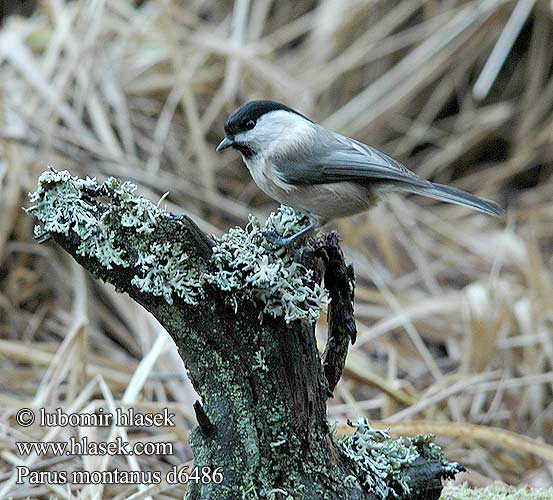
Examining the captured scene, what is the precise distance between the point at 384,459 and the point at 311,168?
596 mm

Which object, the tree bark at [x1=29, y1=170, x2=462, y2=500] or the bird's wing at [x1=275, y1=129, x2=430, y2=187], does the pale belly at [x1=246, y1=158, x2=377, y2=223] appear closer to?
the bird's wing at [x1=275, y1=129, x2=430, y2=187]

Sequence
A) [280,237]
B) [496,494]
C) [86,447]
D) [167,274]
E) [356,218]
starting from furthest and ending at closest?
[356,218], [86,447], [496,494], [280,237], [167,274]

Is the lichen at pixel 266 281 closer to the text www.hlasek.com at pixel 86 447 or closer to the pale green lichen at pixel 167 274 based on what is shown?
the pale green lichen at pixel 167 274

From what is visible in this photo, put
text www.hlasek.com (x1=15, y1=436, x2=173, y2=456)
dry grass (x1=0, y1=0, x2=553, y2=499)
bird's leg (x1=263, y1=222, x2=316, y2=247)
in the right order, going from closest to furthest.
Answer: bird's leg (x1=263, y1=222, x2=316, y2=247)
text www.hlasek.com (x1=15, y1=436, x2=173, y2=456)
dry grass (x1=0, y1=0, x2=553, y2=499)

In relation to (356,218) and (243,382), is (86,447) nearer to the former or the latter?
(243,382)

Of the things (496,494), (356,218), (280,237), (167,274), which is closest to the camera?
(167,274)

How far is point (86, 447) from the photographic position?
73.2 inches

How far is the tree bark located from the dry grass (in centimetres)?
39

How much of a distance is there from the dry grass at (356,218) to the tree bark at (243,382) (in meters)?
0.39

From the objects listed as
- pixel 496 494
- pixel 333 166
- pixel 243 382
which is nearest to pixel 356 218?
pixel 333 166

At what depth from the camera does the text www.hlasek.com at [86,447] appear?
1.85m

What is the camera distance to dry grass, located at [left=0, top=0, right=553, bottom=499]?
2357 millimetres

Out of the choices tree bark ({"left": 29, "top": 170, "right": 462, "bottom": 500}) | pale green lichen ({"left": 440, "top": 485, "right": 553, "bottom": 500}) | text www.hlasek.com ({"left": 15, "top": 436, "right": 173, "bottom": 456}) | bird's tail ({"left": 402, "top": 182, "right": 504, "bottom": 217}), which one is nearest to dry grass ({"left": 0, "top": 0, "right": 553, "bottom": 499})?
text www.hlasek.com ({"left": 15, "top": 436, "right": 173, "bottom": 456})

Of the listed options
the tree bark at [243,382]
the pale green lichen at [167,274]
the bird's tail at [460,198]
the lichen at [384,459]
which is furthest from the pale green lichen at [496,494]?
the pale green lichen at [167,274]
